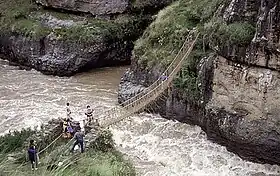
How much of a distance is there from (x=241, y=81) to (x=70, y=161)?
6867mm

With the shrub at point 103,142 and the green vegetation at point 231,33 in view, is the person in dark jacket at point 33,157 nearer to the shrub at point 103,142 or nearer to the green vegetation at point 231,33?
the shrub at point 103,142

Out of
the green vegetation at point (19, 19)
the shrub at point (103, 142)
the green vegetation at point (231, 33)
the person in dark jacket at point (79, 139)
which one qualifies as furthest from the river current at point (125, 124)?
the green vegetation at point (231, 33)

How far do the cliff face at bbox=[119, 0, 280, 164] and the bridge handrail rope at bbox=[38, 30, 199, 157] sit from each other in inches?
27.7

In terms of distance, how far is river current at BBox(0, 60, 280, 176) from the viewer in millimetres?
17703

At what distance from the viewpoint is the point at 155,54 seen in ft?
72.0

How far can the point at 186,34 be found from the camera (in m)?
21.5

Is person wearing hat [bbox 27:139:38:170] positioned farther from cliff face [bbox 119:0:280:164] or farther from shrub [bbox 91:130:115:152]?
cliff face [bbox 119:0:280:164]

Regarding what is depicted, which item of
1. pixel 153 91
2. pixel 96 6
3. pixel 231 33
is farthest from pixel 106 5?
pixel 231 33

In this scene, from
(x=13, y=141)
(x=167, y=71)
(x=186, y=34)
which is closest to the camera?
(x=13, y=141)

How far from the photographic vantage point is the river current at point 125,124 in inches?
697

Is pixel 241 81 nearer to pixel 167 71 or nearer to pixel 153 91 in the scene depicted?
pixel 153 91

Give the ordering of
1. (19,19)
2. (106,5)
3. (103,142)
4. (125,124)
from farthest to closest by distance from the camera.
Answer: (19,19) < (106,5) < (125,124) < (103,142)

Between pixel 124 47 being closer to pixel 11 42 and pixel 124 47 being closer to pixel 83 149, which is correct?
pixel 11 42

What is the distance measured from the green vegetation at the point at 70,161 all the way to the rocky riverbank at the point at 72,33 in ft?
38.3
